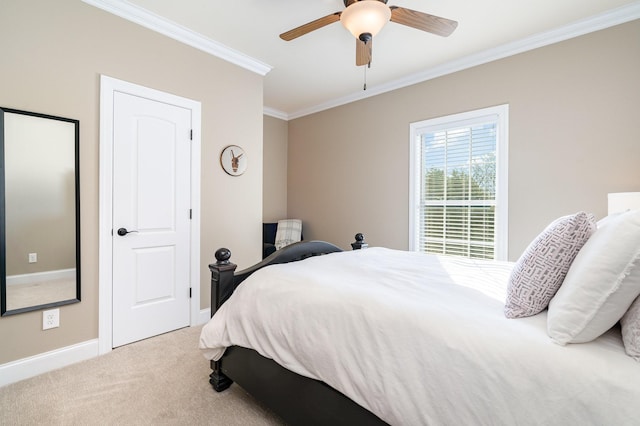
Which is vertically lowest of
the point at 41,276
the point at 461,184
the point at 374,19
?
the point at 41,276

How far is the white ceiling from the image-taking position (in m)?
2.43

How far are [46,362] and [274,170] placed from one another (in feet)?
11.9

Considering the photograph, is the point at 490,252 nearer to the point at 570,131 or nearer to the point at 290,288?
the point at 570,131

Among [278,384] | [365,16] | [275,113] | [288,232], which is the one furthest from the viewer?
[275,113]

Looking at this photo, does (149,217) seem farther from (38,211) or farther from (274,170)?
(274,170)

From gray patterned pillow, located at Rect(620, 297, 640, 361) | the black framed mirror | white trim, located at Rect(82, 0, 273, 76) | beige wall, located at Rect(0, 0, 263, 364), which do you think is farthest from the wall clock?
gray patterned pillow, located at Rect(620, 297, 640, 361)

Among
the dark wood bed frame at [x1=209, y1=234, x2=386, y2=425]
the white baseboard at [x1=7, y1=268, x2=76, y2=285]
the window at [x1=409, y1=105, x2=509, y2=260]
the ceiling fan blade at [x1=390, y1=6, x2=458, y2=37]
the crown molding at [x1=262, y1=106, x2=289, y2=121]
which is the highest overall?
the crown molding at [x1=262, y1=106, x2=289, y2=121]

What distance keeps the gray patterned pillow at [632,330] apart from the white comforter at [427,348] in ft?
0.07

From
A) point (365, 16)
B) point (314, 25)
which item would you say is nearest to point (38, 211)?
point (314, 25)

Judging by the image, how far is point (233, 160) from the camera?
330cm

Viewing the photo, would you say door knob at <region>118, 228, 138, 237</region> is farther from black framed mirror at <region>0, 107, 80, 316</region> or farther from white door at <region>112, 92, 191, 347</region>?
black framed mirror at <region>0, 107, 80, 316</region>

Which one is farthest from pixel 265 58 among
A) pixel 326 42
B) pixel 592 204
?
pixel 592 204

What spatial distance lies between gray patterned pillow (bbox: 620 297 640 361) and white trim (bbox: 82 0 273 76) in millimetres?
3462

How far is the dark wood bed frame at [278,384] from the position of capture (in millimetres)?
1220
